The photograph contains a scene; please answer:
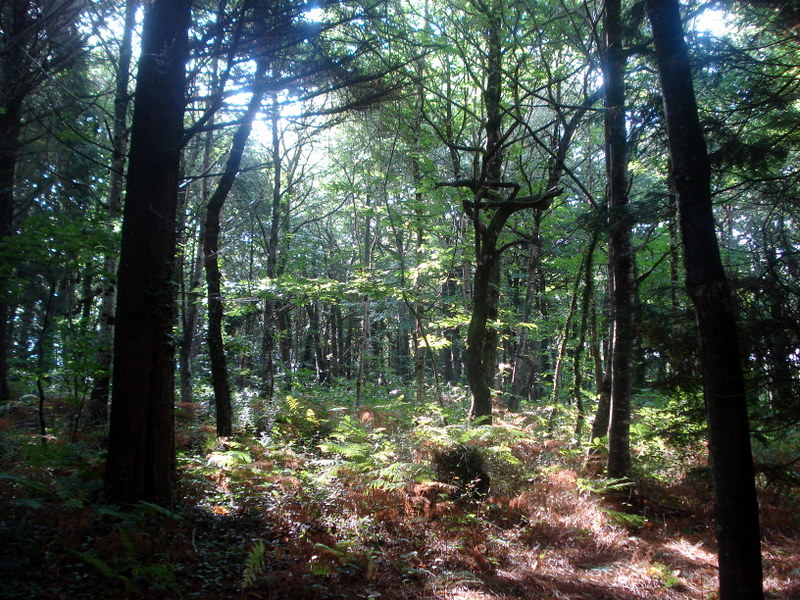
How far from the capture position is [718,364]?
3736mm

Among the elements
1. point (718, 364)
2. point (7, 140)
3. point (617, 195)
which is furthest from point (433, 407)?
point (7, 140)

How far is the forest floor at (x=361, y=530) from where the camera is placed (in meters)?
4.28

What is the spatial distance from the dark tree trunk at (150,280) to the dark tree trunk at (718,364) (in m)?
5.43

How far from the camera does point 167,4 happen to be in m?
5.88

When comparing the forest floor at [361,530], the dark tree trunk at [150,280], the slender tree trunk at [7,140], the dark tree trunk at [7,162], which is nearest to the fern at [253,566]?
the forest floor at [361,530]

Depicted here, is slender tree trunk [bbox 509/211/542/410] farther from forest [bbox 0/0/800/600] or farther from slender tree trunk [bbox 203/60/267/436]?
slender tree trunk [bbox 203/60/267/436]

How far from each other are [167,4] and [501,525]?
8.17m

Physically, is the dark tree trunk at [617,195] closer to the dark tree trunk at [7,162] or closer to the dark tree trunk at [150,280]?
the dark tree trunk at [150,280]

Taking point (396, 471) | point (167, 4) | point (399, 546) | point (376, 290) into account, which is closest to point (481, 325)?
point (376, 290)

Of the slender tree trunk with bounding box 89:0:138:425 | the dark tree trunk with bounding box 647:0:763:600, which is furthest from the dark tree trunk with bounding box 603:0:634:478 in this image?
the slender tree trunk with bounding box 89:0:138:425

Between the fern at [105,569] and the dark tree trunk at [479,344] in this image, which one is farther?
the dark tree trunk at [479,344]

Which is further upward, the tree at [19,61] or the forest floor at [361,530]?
the tree at [19,61]

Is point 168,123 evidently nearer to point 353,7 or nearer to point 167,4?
point 167,4

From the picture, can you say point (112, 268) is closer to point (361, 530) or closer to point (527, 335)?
point (361, 530)
